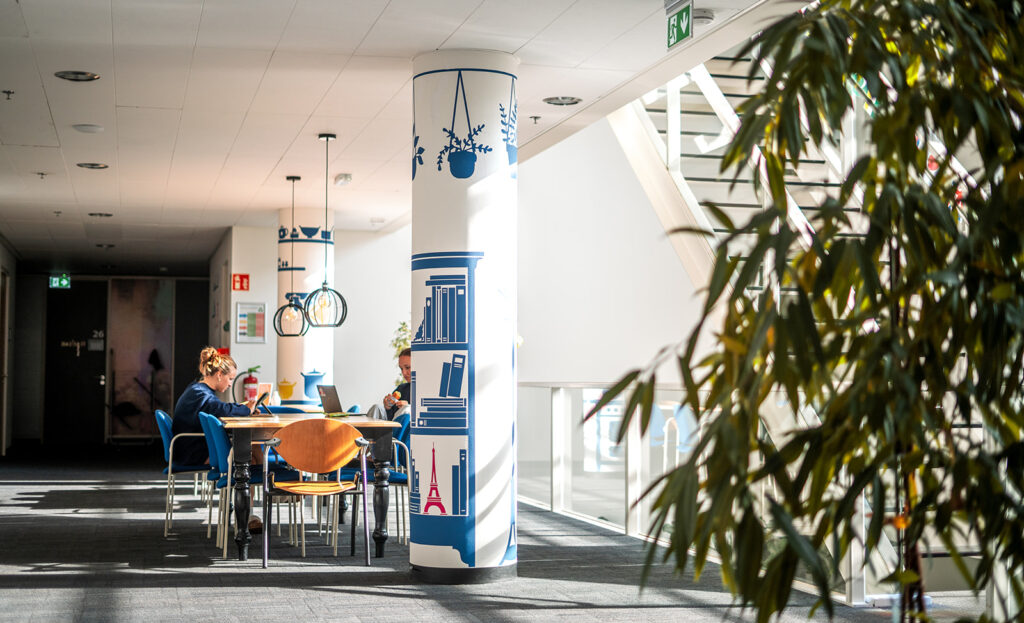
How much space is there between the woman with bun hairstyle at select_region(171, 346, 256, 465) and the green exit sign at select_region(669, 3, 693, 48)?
4.25 metres

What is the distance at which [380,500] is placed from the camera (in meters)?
6.69

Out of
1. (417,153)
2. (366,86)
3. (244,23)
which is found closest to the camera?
(244,23)

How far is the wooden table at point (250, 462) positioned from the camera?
6.54 m

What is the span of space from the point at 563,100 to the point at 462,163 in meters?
1.64

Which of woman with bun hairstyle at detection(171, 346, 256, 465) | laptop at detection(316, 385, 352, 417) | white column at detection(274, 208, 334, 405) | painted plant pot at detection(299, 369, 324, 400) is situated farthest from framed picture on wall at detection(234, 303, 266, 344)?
woman with bun hairstyle at detection(171, 346, 256, 465)

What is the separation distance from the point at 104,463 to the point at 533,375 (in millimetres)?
7181

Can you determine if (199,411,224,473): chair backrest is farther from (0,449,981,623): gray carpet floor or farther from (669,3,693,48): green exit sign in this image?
(669,3,693,48): green exit sign

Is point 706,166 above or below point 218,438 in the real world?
above

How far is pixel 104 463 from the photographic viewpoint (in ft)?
48.7

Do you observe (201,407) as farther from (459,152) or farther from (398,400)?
(459,152)

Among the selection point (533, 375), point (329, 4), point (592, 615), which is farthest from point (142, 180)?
point (533, 375)

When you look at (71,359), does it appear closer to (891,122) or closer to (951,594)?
(951,594)

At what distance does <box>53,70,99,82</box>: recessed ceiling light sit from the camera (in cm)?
661

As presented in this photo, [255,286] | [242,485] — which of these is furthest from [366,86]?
[255,286]
